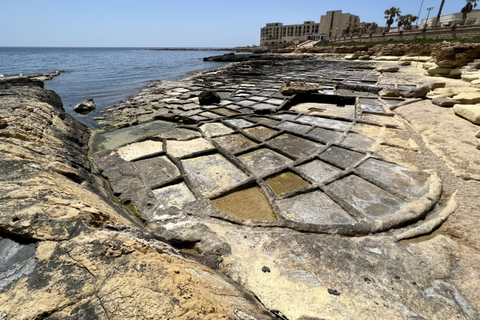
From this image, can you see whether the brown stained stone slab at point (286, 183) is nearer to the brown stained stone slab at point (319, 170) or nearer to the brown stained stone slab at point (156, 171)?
the brown stained stone slab at point (319, 170)

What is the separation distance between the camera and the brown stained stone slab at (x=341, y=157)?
4.92 m

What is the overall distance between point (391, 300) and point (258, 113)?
278 inches

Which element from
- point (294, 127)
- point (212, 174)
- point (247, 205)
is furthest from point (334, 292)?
point (294, 127)

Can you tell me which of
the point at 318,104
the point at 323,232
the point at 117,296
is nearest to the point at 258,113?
the point at 318,104

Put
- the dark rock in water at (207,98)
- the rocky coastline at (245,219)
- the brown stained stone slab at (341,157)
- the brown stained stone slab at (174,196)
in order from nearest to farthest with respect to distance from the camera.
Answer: the rocky coastline at (245,219) < the brown stained stone slab at (174,196) < the brown stained stone slab at (341,157) < the dark rock in water at (207,98)

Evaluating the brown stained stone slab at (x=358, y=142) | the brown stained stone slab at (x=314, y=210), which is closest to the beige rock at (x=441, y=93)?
the brown stained stone slab at (x=358, y=142)

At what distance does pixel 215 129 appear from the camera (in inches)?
275

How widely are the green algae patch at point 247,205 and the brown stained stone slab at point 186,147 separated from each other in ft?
6.32

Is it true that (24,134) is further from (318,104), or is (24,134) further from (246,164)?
(318,104)

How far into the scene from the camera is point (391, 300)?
2211 millimetres

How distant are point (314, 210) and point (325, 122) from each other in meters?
4.66

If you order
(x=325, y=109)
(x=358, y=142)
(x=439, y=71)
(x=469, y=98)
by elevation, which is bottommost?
(x=358, y=142)

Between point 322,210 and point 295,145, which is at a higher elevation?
point 295,145

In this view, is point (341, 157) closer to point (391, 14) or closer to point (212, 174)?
point (212, 174)
